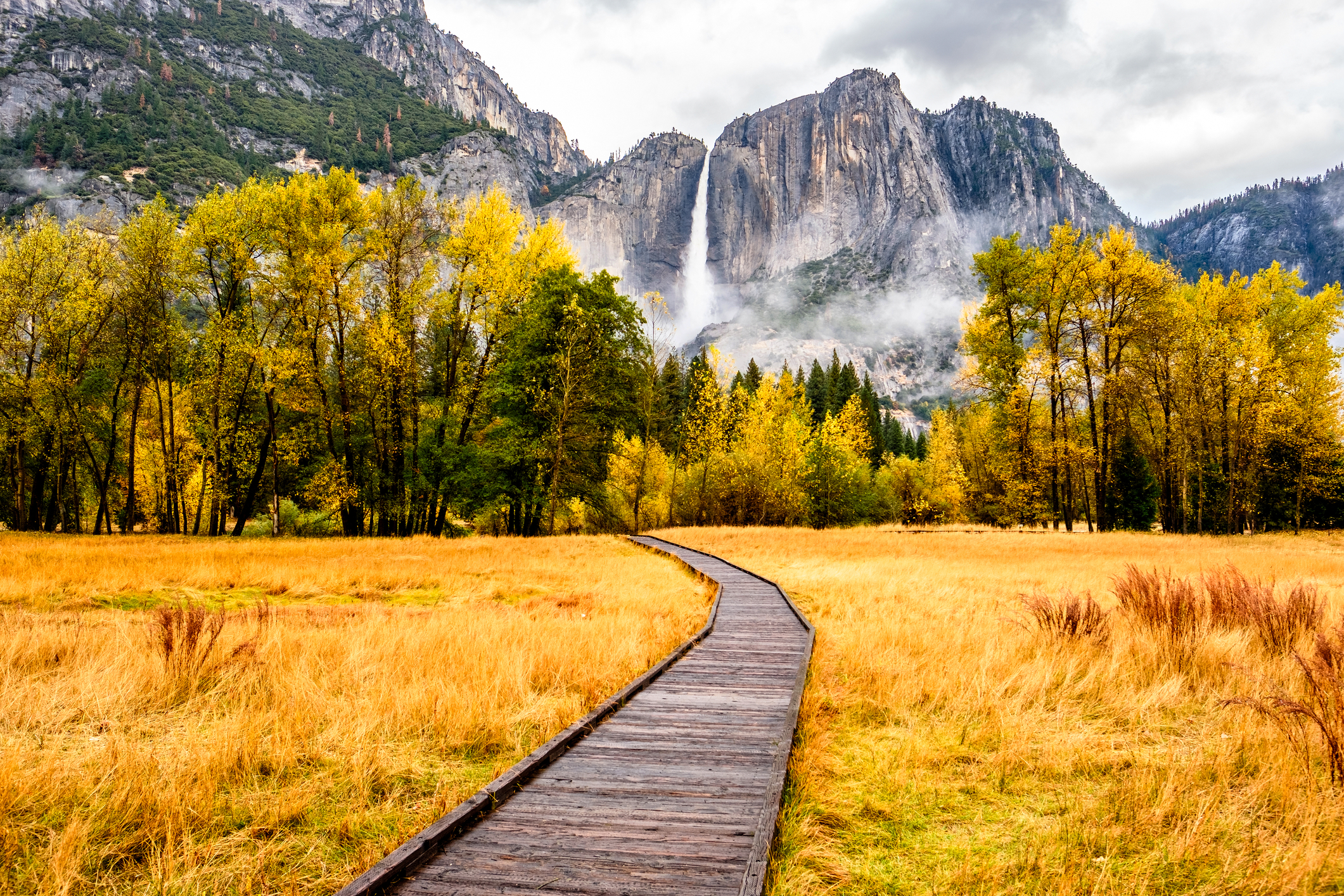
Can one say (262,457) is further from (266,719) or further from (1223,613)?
(1223,613)

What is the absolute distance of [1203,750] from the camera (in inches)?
187

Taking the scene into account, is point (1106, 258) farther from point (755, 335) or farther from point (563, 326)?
point (755, 335)

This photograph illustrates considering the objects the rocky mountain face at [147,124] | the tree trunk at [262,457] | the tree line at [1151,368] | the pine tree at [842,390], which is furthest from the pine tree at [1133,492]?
the rocky mountain face at [147,124]

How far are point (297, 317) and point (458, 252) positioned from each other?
7.29m

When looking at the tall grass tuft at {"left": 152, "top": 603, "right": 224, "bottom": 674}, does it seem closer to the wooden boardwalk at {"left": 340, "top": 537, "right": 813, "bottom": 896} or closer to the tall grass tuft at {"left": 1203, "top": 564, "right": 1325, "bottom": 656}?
the wooden boardwalk at {"left": 340, "top": 537, "right": 813, "bottom": 896}

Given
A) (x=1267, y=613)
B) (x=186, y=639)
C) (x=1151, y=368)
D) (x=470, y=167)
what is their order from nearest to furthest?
(x=186, y=639)
(x=1267, y=613)
(x=1151, y=368)
(x=470, y=167)

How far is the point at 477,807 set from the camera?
11.3 ft

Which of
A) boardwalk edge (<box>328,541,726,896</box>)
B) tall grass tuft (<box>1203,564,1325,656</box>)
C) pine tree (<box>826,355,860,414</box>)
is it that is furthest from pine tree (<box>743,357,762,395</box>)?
boardwalk edge (<box>328,541,726,896</box>)

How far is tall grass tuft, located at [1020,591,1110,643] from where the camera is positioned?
8125 millimetres

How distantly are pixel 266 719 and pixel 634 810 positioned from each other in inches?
142

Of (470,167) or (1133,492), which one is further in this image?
(470,167)

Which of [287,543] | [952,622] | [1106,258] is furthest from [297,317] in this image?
[1106,258]

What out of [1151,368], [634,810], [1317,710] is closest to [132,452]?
[634,810]

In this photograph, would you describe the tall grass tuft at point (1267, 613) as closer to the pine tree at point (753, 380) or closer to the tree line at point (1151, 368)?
the tree line at point (1151, 368)
